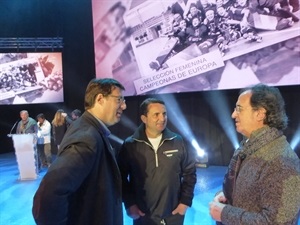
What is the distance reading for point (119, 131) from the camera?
8.09 m

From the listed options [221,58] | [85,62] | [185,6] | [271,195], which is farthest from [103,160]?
[85,62]

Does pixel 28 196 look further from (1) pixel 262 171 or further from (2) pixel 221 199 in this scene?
(1) pixel 262 171

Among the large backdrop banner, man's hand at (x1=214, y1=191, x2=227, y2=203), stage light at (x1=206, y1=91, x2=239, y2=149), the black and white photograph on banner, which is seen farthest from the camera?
the black and white photograph on banner

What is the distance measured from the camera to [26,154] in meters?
5.67

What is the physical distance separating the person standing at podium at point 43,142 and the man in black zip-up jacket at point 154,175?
5247mm

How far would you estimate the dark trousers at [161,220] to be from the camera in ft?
6.69

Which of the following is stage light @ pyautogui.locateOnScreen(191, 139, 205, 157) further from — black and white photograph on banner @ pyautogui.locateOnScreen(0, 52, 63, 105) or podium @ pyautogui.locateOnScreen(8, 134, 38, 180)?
black and white photograph on banner @ pyautogui.locateOnScreen(0, 52, 63, 105)

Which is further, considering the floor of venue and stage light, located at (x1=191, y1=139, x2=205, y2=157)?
stage light, located at (x1=191, y1=139, x2=205, y2=157)

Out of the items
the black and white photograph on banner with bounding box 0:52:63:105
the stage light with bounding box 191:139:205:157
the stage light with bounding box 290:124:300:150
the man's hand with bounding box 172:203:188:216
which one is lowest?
the stage light with bounding box 191:139:205:157

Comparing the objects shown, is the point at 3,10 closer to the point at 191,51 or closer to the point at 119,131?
the point at 119,131

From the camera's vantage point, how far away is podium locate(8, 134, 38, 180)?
5.57 metres

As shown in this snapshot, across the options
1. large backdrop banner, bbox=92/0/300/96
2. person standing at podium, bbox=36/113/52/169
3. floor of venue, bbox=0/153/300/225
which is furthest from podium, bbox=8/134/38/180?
large backdrop banner, bbox=92/0/300/96

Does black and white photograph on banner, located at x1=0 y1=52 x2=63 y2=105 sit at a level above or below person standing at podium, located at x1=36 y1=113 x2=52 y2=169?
above

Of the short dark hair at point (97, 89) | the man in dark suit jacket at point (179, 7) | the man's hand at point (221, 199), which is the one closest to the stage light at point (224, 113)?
the man in dark suit jacket at point (179, 7)
